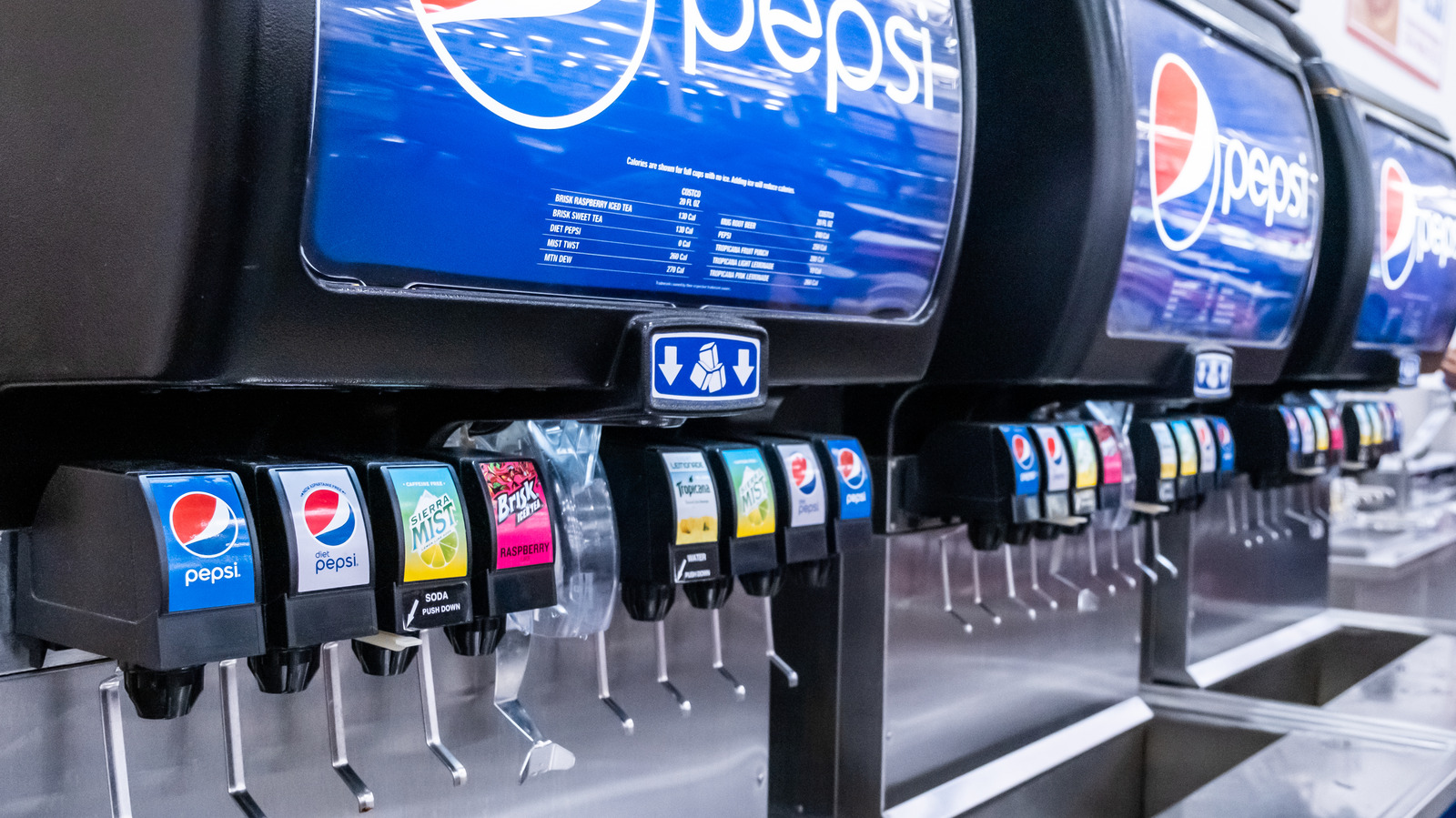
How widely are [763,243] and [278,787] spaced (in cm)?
58

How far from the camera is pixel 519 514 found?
37.1 inches

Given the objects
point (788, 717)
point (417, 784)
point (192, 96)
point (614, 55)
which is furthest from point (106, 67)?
point (788, 717)

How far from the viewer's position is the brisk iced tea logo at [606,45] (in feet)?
2.78

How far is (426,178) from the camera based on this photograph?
847 millimetres

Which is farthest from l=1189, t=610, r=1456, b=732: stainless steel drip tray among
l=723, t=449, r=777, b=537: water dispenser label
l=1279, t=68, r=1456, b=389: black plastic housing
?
l=723, t=449, r=777, b=537: water dispenser label

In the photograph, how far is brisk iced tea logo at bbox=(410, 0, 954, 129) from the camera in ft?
2.78

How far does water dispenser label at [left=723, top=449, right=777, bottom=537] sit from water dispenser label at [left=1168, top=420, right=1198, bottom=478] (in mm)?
869

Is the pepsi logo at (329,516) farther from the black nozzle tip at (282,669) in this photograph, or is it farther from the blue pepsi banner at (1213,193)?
the blue pepsi banner at (1213,193)

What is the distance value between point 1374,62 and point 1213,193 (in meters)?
2.82

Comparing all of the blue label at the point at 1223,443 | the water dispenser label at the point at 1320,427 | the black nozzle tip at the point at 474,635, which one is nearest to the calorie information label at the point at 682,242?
the black nozzle tip at the point at 474,635

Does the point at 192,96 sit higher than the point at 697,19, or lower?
lower

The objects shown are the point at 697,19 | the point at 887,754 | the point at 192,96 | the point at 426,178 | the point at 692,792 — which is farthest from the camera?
the point at 887,754

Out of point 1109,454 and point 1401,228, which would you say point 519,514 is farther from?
point 1401,228

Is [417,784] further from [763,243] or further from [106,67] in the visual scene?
[106,67]
